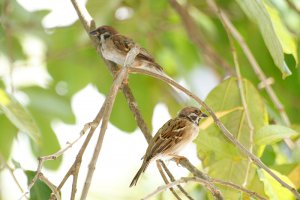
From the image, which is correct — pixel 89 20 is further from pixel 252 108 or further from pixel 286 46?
pixel 286 46

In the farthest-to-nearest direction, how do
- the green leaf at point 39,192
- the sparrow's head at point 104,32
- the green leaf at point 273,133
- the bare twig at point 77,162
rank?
the sparrow's head at point 104,32
the green leaf at point 273,133
the green leaf at point 39,192
the bare twig at point 77,162

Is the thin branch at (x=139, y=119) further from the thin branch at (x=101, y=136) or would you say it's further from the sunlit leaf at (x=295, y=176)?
the sunlit leaf at (x=295, y=176)

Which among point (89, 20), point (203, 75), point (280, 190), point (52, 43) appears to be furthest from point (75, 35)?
point (280, 190)

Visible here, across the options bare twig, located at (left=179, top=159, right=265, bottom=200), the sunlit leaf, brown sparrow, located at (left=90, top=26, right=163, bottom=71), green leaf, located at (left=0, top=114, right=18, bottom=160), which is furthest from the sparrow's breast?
the sunlit leaf

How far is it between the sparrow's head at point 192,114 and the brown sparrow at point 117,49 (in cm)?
23

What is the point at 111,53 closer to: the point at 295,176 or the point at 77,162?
the point at 295,176

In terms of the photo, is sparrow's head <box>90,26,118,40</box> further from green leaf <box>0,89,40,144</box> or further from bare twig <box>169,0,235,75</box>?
green leaf <box>0,89,40,144</box>

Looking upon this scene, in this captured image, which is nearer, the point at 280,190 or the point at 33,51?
the point at 280,190

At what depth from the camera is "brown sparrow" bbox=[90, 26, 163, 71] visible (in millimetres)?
3398

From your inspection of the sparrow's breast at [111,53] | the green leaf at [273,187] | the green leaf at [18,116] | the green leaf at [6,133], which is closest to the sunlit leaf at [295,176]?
the green leaf at [273,187]

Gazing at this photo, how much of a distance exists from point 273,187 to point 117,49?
1.31 meters

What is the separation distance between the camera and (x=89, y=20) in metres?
3.18

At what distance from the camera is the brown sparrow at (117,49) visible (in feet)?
11.1

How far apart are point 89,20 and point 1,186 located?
167 cm
